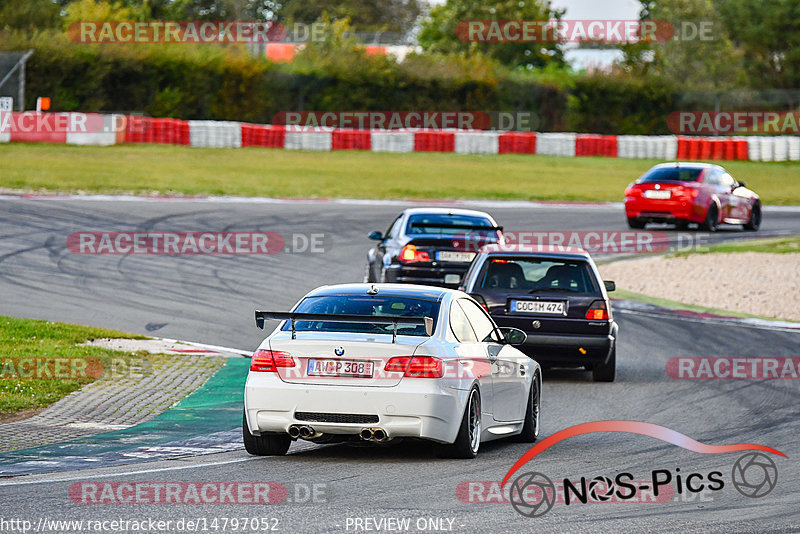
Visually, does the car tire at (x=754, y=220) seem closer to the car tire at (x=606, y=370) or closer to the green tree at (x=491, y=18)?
the car tire at (x=606, y=370)

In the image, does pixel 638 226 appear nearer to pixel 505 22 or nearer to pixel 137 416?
pixel 137 416

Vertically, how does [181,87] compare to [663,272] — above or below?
above

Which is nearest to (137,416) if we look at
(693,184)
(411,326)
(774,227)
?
Result: (411,326)

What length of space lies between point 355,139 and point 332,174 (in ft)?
19.1

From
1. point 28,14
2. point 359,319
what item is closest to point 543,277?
point 359,319

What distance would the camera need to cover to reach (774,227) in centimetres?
3281

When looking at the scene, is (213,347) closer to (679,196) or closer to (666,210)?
(666,210)

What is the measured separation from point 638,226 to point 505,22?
46.9m

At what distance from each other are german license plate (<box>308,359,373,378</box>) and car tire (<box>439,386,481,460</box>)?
78 cm

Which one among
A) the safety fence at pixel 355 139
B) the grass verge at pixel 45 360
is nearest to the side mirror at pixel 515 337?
the grass verge at pixel 45 360

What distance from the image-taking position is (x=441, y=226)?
61.2 ft

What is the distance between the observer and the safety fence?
40500 mm

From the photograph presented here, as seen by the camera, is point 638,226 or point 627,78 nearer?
point 638,226

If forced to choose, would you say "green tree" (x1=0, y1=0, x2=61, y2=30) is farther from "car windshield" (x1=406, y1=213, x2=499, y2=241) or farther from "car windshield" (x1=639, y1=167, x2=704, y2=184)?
"car windshield" (x1=406, y1=213, x2=499, y2=241)
